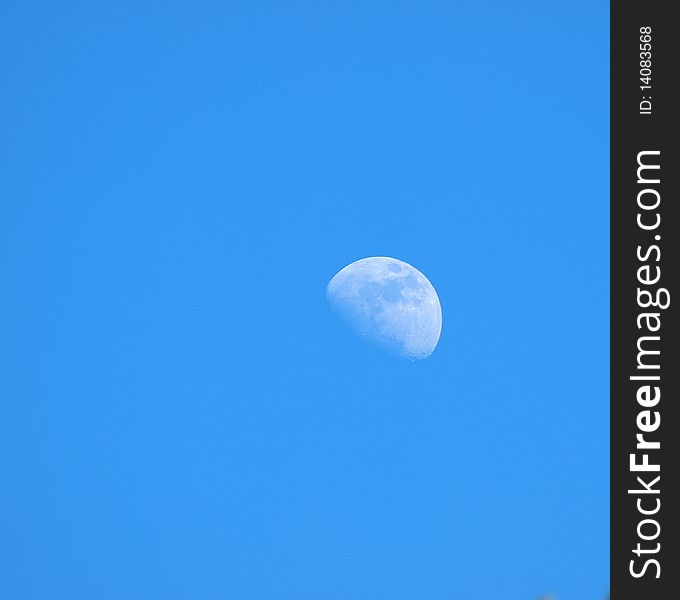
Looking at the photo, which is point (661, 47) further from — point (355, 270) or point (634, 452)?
point (355, 270)

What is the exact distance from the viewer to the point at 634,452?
9.32m

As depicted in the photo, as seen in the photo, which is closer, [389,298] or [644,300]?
[644,300]

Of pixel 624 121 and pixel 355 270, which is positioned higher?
pixel 355 270

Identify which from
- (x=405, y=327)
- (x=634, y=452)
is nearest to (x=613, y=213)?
(x=634, y=452)

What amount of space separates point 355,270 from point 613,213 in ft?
53.1

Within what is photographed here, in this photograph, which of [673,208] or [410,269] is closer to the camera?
Answer: [673,208]

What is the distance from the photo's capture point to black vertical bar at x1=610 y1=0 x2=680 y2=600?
927 cm

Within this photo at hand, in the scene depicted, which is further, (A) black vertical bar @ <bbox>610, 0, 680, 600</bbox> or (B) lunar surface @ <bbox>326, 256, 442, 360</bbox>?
(B) lunar surface @ <bbox>326, 256, 442, 360</bbox>

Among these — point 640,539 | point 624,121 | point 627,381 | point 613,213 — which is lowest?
point 640,539

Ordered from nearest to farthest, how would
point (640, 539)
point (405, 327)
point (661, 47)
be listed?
point (640, 539) < point (661, 47) < point (405, 327)

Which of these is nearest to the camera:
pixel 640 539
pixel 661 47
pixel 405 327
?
Result: pixel 640 539

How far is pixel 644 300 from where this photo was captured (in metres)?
9.49

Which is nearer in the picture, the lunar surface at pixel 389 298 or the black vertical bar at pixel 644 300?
the black vertical bar at pixel 644 300

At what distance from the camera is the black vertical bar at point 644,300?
9.27m
